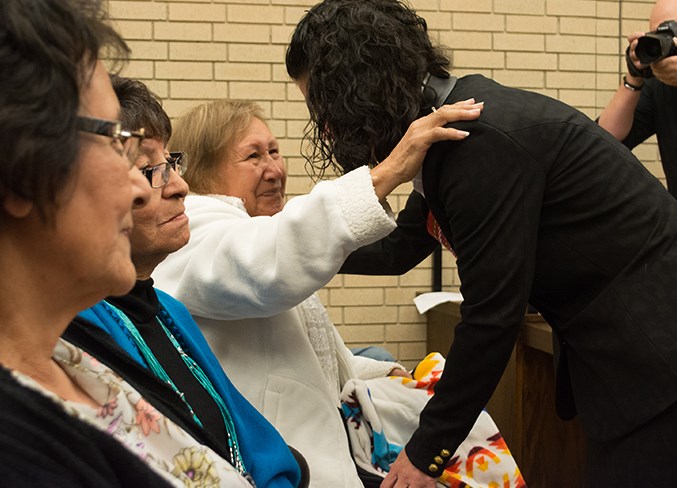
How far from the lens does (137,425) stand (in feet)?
3.38

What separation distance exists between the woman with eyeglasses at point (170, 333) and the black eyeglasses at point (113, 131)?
538 millimetres

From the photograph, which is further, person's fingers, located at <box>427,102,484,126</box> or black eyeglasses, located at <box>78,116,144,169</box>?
person's fingers, located at <box>427,102,484,126</box>

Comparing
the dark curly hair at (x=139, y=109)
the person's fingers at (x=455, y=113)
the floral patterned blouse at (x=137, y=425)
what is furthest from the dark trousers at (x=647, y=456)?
the dark curly hair at (x=139, y=109)

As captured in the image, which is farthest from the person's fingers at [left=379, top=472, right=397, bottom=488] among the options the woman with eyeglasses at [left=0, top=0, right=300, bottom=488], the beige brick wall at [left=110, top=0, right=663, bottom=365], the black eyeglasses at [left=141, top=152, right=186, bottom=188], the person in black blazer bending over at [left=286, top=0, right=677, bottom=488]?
the beige brick wall at [left=110, top=0, right=663, bottom=365]

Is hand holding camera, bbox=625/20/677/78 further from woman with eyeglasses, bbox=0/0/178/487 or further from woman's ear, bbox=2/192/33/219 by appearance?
woman's ear, bbox=2/192/33/219

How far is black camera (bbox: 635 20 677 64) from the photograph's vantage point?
8.44ft

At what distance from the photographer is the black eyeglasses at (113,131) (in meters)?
0.88

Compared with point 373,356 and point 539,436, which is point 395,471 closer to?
point 373,356

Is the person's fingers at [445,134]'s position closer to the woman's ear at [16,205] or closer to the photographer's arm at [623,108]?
the woman's ear at [16,205]

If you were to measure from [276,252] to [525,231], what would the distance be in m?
0.50

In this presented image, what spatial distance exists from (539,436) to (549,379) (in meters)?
0.22

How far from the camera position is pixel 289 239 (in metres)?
1.80

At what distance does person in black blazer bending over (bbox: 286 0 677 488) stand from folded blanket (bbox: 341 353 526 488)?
23cm

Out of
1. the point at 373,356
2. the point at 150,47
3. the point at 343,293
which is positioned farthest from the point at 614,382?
the point at 150,47
